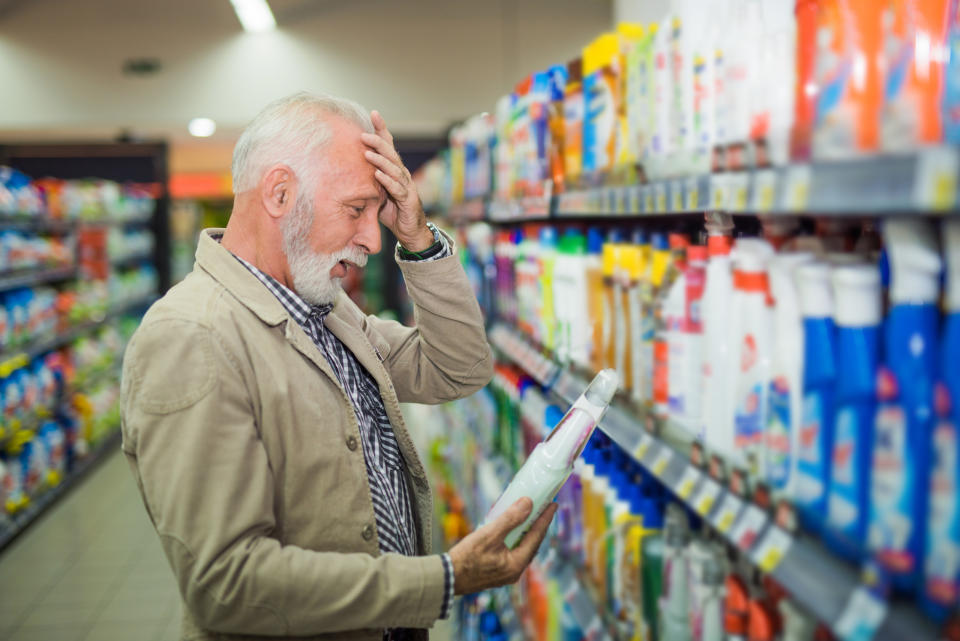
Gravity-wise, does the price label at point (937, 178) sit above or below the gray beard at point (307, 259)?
above

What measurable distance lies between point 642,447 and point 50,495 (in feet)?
16.1

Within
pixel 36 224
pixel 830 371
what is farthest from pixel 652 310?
pixel 36 224

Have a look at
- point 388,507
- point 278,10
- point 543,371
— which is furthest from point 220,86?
point 388,507

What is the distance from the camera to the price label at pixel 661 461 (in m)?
1.42

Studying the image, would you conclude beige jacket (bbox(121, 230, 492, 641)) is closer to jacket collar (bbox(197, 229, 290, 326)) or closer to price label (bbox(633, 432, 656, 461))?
jacket collar (bbox(197, 229, 290, 326))

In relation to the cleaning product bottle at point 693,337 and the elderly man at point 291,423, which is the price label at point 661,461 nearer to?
the cleaning product bottle at point 693,337

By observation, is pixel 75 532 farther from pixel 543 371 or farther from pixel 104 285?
pixel 543 371

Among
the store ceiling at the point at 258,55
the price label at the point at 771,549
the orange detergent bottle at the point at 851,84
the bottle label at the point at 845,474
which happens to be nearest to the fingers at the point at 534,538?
the price label at the point at 771,549

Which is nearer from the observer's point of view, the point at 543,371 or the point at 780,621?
the point at 780,621

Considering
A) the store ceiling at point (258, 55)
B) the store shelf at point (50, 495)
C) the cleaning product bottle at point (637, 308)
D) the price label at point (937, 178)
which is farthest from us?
the store ceiling at point (258, 55)

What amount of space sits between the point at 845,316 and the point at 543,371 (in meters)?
1.45

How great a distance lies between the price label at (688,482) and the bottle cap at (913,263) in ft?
1.66

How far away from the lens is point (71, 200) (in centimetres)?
655

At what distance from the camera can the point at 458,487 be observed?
4.15 meters
